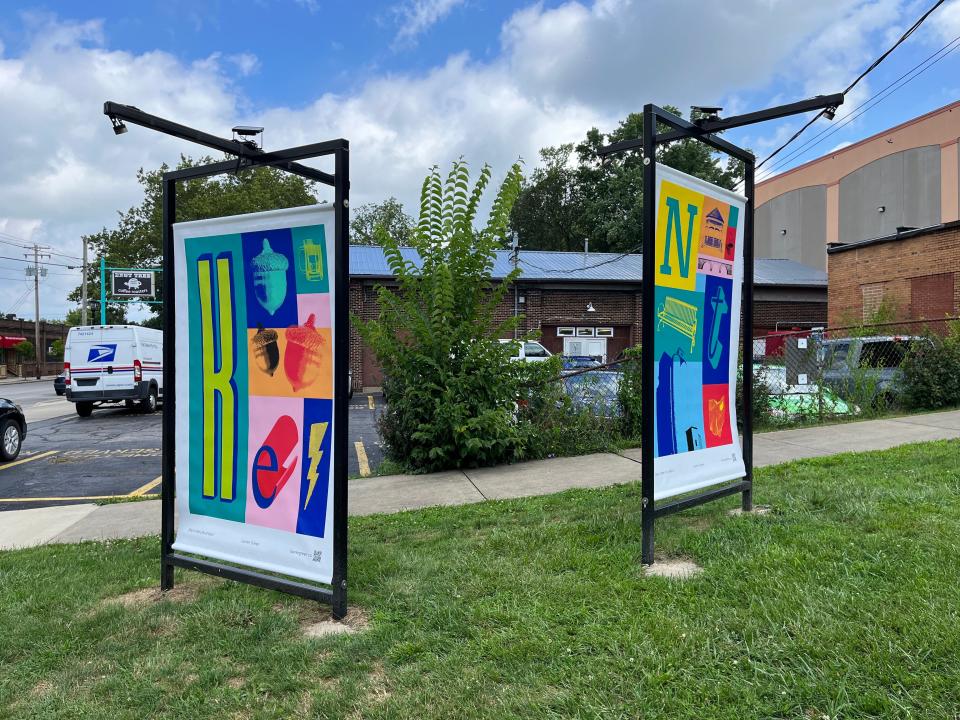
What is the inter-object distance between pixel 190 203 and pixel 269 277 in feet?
120

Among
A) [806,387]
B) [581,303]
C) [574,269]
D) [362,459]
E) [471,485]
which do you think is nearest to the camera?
[471,485]

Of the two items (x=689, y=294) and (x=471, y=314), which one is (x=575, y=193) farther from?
(x=689, y=294)

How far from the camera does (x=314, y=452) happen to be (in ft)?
11.5

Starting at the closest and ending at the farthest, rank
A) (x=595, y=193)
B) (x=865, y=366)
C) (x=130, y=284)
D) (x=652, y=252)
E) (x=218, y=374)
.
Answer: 1. (x=218, y=374)
2. (x=652, y=252)
3. (x=865, y=366)
4. (x=130, y=284)
5. (x=595, y=193)

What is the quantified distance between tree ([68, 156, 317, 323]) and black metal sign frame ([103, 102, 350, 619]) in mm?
31939

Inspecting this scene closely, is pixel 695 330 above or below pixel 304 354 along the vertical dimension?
above

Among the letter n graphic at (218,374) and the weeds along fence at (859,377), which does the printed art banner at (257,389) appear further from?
the weeds along fence at (859,377)

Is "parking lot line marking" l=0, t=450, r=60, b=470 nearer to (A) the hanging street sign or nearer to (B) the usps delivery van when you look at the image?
(B) the usps delivery van

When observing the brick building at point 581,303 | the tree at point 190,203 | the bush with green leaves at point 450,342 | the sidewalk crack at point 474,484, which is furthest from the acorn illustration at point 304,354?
the tree at point 190,203

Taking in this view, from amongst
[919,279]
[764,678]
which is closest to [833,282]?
[919,279]

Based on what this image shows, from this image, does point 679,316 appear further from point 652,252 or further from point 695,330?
point 652,252

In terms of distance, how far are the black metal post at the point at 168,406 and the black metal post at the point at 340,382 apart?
1.28 metres

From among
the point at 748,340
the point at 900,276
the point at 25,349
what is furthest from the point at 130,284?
the point at 748,340

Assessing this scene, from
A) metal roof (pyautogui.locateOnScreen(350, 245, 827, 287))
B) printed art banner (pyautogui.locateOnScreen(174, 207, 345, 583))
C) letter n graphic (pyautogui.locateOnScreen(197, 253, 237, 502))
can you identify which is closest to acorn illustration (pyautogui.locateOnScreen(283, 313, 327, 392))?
printed art banner (pyautogui.locateOnScreen(174, 207, 345, 583))
